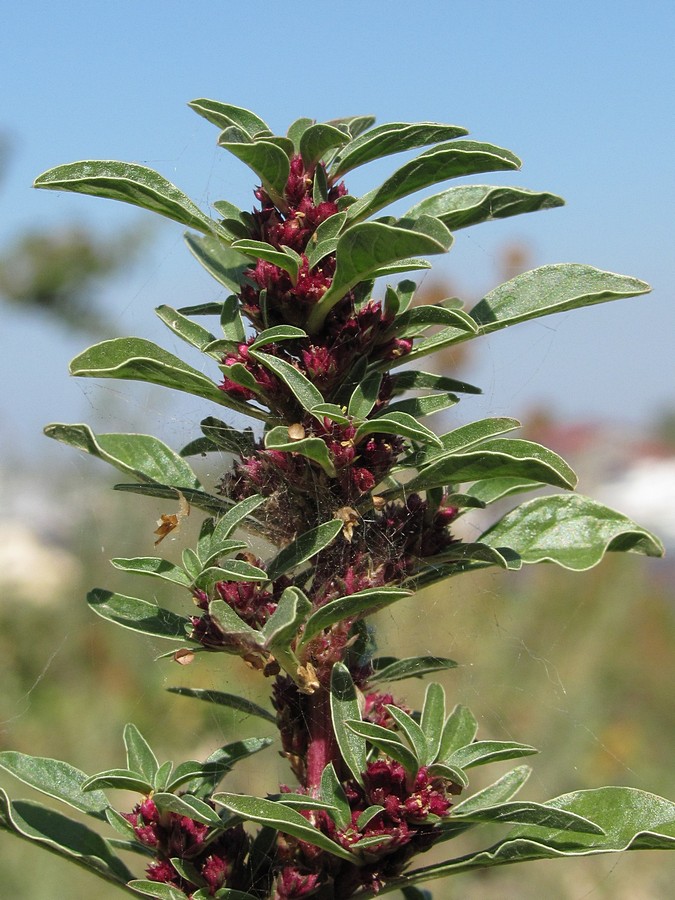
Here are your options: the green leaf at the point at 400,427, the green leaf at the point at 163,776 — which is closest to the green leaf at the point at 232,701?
the green leaf at the point at 163,776

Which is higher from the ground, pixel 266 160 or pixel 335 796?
pixel 266 160

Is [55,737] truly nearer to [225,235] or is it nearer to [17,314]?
[225,235]

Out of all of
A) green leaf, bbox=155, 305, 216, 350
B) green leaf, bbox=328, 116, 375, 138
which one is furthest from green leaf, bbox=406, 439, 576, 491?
green leaf, bbox=328, 116, 375, 138

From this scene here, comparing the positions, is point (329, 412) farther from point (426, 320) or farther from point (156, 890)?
point (156, 890)

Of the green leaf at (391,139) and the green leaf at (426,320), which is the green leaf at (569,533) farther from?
the green leaf at (391,139)

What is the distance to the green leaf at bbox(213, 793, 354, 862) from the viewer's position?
90cm

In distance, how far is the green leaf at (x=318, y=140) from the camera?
3.21 ft

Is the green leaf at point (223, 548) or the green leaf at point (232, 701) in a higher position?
the green leaf at point (223, 548)

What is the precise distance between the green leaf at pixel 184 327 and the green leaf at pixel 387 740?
0.49 metres

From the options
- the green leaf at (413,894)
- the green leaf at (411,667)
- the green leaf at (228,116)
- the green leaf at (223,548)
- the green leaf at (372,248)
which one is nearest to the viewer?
the green leaf at (372,248)

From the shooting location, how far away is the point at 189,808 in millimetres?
983

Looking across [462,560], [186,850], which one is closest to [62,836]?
[186,850]

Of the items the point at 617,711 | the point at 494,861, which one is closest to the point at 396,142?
the point at 494,861

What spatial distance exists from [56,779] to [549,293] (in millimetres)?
873
